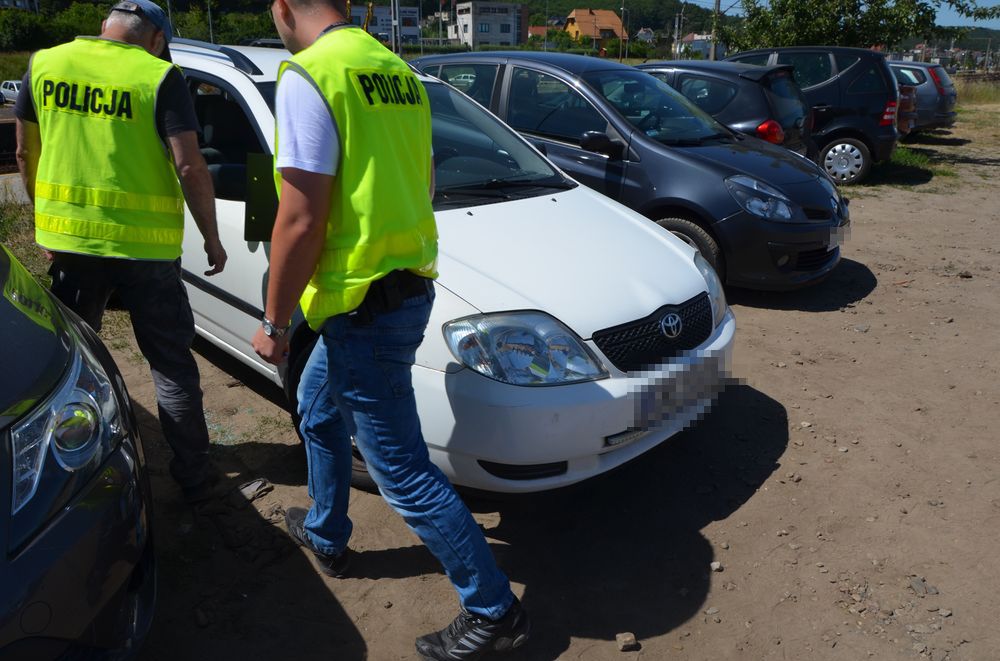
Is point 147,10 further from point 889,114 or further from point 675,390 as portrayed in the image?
point 889,114

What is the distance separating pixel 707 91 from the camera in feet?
26.0

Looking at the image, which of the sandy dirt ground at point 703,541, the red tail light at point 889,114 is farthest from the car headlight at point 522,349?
the red tail light at point 889,114

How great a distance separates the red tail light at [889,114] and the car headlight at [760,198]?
225 inches

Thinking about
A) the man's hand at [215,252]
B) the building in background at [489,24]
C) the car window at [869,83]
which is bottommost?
the man's hand at [215,252]

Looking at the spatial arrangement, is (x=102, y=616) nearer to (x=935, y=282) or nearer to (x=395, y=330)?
(x=395, y=330)

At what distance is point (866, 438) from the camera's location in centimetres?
367

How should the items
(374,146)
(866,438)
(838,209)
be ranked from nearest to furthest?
(374,146), (866,438), (838,209)

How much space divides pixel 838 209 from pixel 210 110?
13.7 feet

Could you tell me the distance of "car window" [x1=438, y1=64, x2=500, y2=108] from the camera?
590 cm

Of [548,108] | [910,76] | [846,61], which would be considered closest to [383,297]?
Result: [548,108]

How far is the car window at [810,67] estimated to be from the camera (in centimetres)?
1010

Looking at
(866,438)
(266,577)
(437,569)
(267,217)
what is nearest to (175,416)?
(266,577)

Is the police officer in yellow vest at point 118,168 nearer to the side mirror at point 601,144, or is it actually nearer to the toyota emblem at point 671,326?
the toyota emblem at point 671,326

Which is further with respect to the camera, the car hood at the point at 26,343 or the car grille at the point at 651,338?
the car grille at the point at 651,338
